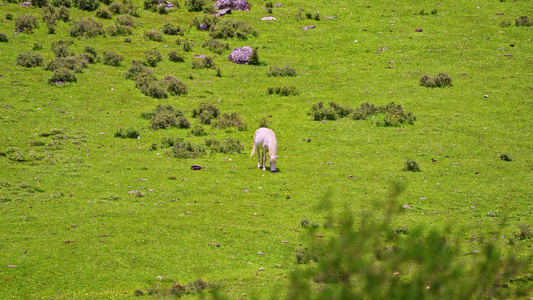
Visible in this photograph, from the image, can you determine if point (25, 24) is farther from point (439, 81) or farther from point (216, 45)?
point (439, 81)

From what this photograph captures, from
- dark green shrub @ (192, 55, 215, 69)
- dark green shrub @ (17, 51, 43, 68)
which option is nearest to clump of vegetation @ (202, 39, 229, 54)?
dark green shrub @ (192, 55, 215, 69)

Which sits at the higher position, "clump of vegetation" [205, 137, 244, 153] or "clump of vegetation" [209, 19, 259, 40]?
"clump of vegetation" [209, 19, 259, 40]

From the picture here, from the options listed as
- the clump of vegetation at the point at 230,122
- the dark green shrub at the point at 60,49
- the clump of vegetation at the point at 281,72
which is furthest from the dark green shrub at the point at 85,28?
the clump of vegetation at the point at 230,122

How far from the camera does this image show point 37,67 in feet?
101

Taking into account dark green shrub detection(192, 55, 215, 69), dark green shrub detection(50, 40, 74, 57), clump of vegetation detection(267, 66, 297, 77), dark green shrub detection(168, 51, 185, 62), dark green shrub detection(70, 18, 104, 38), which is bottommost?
clump of vegetation detection(267, 66, 297, 77)

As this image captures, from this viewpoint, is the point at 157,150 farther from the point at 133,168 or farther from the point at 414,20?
the point at 414,20

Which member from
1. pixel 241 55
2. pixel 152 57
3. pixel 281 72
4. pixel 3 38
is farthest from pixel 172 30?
pixel 3 38

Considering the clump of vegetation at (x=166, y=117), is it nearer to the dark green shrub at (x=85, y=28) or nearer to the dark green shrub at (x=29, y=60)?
the dark green shrub at (x=29, y=60)

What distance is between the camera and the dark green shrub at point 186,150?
22938 millimetres

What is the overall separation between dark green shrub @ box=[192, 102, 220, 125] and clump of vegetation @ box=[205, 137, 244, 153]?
10.1 feet

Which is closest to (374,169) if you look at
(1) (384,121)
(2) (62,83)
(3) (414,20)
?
(1) (384,121)

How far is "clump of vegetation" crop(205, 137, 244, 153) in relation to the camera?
24031 mm

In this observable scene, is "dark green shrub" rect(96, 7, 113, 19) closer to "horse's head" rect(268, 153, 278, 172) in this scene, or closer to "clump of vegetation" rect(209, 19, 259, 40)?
"clump of vegetation" rect(209, 19, 259, 40)

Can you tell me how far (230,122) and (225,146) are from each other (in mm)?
3272
